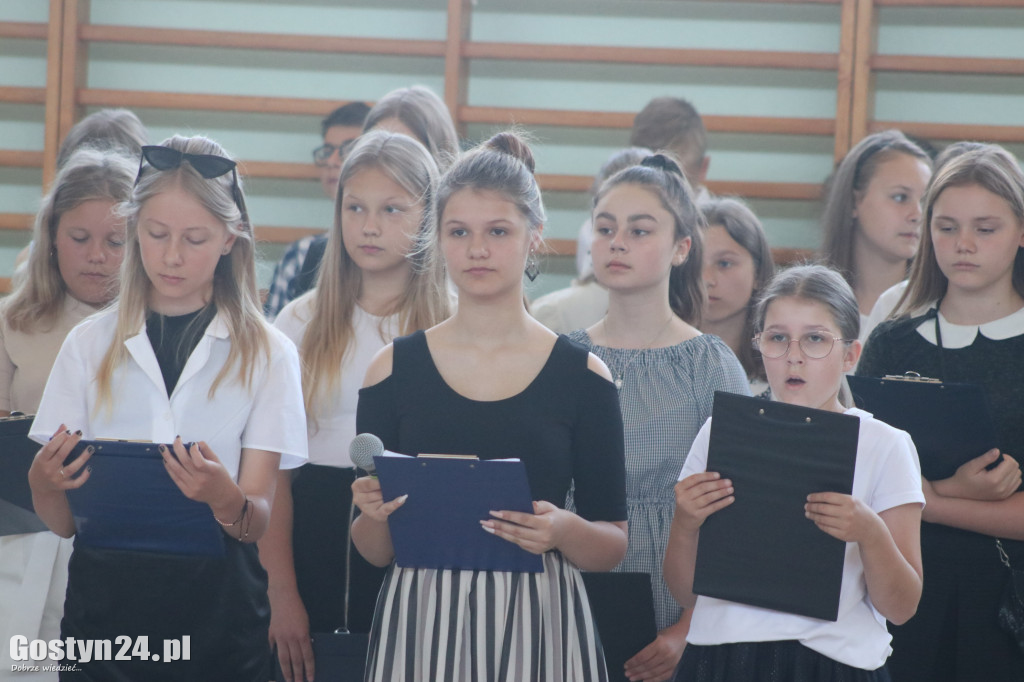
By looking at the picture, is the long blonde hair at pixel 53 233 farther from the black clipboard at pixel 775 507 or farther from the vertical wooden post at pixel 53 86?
the vertical wooden post at pixel 53 86

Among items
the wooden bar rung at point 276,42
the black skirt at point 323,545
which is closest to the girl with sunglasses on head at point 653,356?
the black skirt at point 323,545

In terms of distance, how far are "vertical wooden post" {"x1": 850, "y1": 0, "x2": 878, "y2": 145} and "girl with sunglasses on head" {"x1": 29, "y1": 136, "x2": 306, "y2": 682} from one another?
257 cm

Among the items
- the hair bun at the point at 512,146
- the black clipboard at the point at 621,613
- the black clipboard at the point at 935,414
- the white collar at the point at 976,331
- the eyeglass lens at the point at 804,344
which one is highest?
the hair bun at the point at 512,146

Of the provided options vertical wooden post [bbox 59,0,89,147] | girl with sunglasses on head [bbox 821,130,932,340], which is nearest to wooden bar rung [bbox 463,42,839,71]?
girl with sunglasses on head [bbox 821,130,932,340]

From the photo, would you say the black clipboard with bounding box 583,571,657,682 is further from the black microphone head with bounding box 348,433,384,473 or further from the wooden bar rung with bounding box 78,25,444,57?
the wooden bar rung with bounding box 78,25,444,57

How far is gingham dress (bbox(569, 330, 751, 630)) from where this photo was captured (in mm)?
2162

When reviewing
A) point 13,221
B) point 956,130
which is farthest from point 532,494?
point 13,221

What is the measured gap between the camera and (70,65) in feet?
13.8

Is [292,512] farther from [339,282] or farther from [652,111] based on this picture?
[652,111]

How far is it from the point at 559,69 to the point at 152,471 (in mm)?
2843

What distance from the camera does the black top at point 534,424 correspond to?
178 centimetres

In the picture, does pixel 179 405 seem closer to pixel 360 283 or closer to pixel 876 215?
pixel 360 283

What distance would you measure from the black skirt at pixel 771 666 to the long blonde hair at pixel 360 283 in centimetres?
103

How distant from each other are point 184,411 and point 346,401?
1.43 feet
